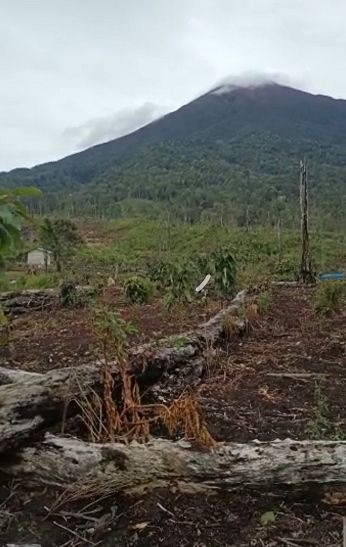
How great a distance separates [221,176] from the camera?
382ft

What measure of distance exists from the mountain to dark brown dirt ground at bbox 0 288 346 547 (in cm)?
3146

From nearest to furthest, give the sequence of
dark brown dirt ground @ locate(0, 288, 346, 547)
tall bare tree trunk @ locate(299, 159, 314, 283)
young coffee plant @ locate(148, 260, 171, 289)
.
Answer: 1. dark brown dirt ground @ locate(0, 288, 346, 547)
2. young coffee plant @ locate(148, 260, 171, 289)
3. tall bare tree trunk @ locate(299, 159, 314, 283)

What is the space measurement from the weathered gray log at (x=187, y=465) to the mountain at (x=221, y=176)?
109 feet

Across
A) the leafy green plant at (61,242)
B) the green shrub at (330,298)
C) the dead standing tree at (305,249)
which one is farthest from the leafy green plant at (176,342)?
the leafy green plant at (61,242)

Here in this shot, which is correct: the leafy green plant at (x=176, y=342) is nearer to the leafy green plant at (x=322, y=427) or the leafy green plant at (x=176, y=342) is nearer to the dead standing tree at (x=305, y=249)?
the leafy green plant at (x=322, y=427)

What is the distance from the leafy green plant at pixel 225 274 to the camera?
11695 mm

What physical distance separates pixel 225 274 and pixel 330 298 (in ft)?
10.8

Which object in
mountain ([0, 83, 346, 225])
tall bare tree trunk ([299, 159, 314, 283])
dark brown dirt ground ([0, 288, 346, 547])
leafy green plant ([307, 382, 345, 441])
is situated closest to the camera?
dark brown dirt ground ([0, 288, 346, 547])

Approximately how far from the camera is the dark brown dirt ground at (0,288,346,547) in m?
2.47

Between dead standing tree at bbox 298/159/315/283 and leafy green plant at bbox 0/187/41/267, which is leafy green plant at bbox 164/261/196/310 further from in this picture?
leafy green plant at bbox 0/187/41/267

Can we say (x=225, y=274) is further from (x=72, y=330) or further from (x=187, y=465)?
(x=187, y=465)

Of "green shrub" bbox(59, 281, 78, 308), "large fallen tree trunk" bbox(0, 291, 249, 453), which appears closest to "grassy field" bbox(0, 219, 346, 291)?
"green shrub" bbox(59, 281, 78, 308)

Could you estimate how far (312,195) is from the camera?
89.8 metres

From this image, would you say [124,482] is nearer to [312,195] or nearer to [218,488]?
[218,488]
